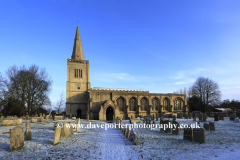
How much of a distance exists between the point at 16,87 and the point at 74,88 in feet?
36.0

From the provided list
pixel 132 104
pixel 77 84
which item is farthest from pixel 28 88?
pixel 132 104

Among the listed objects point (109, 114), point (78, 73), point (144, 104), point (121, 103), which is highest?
point (78, 73)

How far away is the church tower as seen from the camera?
106 feet

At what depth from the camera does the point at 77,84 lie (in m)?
33.7

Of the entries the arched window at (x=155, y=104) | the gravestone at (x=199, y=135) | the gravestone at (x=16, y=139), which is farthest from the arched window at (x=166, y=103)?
the gravestone at (x=16, y=139)

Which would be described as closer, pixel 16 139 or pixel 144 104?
pixel 16 139

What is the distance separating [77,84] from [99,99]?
286 inches

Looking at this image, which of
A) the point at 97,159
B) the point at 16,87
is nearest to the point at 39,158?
the point at 97,159

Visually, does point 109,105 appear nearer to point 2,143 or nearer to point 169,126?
point 169,126

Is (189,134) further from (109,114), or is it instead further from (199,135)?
(109,114)

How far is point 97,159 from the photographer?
6.27 meters

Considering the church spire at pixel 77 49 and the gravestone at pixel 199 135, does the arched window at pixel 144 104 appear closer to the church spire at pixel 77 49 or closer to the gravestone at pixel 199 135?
the church spire at pixel 77 49

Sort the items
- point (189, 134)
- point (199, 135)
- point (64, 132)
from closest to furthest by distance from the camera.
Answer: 1. point (199, 135)
2. point (189, 134)
3. point (64, 132)

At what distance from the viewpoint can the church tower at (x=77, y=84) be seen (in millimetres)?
32234
